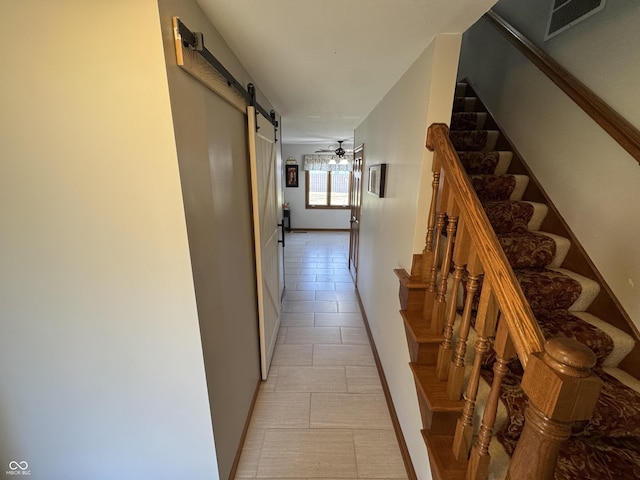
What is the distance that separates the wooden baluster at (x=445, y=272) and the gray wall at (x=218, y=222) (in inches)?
40.4

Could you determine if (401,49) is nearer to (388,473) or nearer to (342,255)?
(388,473)

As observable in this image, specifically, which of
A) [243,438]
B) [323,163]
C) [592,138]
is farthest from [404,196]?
[323,163]

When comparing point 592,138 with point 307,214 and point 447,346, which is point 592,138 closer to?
point 447,346

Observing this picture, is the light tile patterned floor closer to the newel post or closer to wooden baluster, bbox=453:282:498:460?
wooden baluster, bbox=453:282:498:460

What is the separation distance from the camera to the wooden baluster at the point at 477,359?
0.79 meters

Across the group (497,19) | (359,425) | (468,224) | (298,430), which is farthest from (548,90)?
(298,430)

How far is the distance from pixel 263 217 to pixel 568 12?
91.5 inches

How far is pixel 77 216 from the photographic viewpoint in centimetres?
91

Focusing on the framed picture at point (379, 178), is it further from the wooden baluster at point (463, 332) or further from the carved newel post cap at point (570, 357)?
the carved newel post cap at point (570, 357)

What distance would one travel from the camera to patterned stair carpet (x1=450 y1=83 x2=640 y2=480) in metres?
0.92

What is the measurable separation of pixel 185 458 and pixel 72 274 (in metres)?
0.98

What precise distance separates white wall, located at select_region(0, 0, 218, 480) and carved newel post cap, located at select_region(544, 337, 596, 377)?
1057 millimetres

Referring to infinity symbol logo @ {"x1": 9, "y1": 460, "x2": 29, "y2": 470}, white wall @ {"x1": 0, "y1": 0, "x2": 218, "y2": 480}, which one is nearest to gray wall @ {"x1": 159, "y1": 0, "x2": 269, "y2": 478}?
white wall @ {"x1": 0, "y1": 0, "x2": 218, "y2": 480}

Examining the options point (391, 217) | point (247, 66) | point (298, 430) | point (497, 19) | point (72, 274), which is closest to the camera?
point (72, 274)
